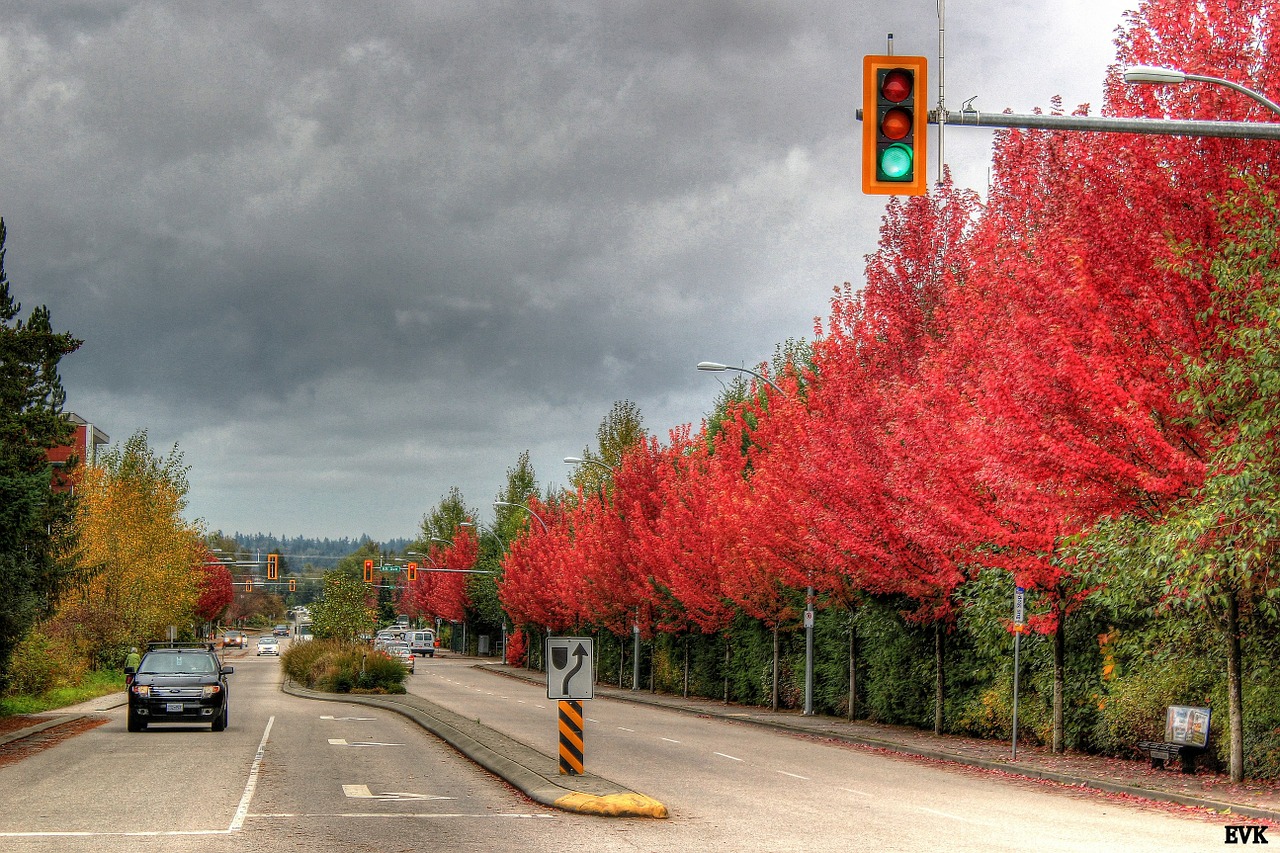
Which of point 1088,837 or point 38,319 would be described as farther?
point 38,319

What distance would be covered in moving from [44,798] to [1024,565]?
14.4 m

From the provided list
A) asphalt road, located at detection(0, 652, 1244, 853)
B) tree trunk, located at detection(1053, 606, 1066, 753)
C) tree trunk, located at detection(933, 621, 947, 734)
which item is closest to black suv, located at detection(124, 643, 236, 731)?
asphalt road, located at detection(0, 652, 1244, 853)

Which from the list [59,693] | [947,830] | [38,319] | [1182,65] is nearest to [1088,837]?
[947,830]

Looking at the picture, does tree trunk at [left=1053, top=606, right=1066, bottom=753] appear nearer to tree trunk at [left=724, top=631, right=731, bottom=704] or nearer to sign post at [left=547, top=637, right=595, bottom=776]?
sign post at [left=547, top=637, right=595, bottom=776]

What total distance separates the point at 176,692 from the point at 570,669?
12.8 meters

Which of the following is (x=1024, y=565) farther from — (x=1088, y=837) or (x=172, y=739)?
(x=172, y=739)

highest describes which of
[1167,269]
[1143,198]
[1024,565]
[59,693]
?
[1143,198]

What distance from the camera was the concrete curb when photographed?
13.6 m

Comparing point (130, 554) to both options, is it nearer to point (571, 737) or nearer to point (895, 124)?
point (571, 737)

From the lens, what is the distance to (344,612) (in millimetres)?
47250

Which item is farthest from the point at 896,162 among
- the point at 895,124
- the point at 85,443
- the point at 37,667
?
the point at 85,443

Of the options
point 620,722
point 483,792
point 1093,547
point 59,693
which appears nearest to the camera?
point 483,792

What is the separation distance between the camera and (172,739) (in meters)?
24.3

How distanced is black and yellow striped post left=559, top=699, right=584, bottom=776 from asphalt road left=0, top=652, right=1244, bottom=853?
917 millimetres
